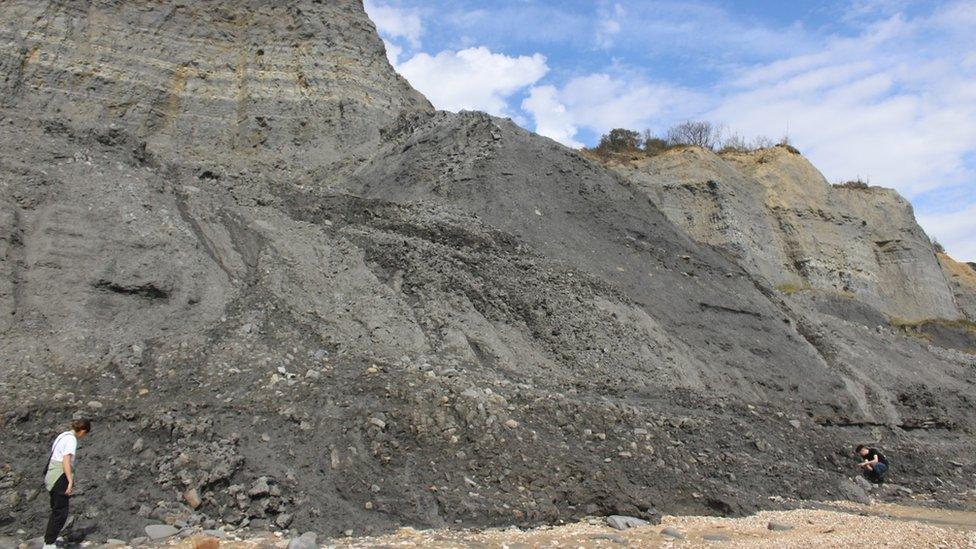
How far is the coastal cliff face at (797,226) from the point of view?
33.3 metres

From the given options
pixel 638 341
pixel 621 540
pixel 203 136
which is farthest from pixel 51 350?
pixel 203 136

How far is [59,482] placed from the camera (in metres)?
6.02

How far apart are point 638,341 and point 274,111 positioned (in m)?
16.2

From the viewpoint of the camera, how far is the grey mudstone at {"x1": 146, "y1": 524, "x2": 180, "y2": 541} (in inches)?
250

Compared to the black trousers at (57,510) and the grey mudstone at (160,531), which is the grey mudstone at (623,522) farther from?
the black trousers at (57,510)

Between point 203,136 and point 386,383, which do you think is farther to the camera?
point 203,136

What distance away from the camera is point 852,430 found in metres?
13.0

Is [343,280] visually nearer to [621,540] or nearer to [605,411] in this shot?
[605,411]

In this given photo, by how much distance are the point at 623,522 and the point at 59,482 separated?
5.05m

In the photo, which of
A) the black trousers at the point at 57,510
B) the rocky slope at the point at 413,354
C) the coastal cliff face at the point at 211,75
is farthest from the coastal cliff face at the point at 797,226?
the black trousers at the point at 57,510

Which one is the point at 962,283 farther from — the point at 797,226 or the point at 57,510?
the point at 57,510

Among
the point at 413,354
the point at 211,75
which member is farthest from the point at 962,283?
the point at 413,354

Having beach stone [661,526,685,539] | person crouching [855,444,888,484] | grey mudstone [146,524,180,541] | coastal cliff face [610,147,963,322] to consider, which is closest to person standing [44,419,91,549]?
grey mudstone [146,524,180,541]

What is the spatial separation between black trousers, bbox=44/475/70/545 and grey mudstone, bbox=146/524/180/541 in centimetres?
65
